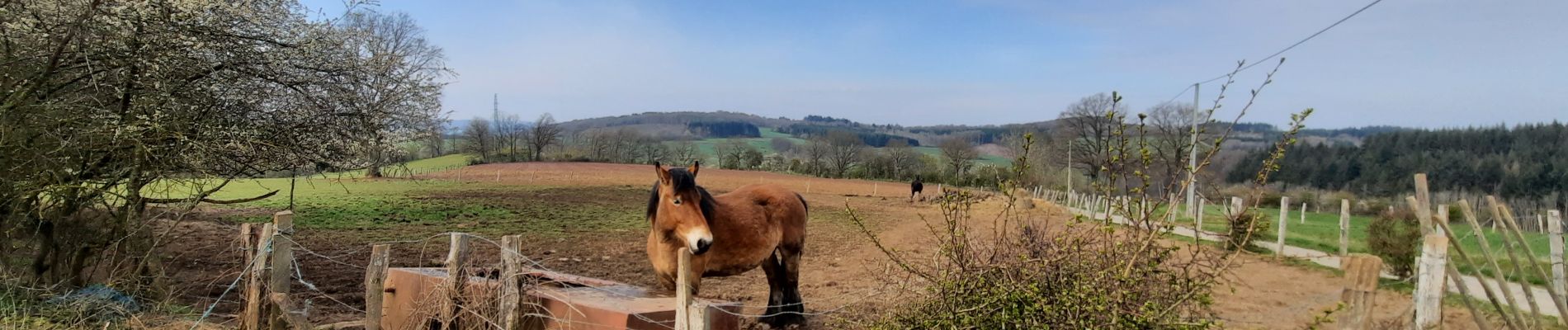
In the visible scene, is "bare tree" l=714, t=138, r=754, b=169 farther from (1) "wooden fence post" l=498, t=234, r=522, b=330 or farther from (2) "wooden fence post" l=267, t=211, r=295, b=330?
(1) "wooden fence post" l=498, t=234, r=522, b=330

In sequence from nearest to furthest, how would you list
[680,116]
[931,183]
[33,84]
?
[33,84] < [931,183] < [680,116]

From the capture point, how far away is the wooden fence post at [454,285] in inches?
160

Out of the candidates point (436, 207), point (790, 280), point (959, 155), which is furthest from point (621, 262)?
point (959, 155)

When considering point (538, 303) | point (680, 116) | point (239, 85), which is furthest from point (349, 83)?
point (680, 116)

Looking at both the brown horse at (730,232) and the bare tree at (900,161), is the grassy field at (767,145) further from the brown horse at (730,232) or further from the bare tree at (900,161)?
the brown horse at (730,232)

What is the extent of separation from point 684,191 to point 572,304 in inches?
45.1

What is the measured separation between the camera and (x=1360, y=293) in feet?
9.42

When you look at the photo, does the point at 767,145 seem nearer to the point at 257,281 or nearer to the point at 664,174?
the point at 664,174

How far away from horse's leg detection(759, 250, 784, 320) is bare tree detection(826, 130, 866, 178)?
50.3 m

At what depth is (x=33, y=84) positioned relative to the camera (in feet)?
18.7

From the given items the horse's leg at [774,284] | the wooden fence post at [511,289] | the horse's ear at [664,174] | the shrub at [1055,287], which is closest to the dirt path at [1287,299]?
the shrub at [1055,287]

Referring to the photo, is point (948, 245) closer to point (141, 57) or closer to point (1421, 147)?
point (141, 57)

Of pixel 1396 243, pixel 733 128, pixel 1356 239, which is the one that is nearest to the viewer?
pixel 1396 243

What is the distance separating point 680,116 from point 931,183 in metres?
62.8
